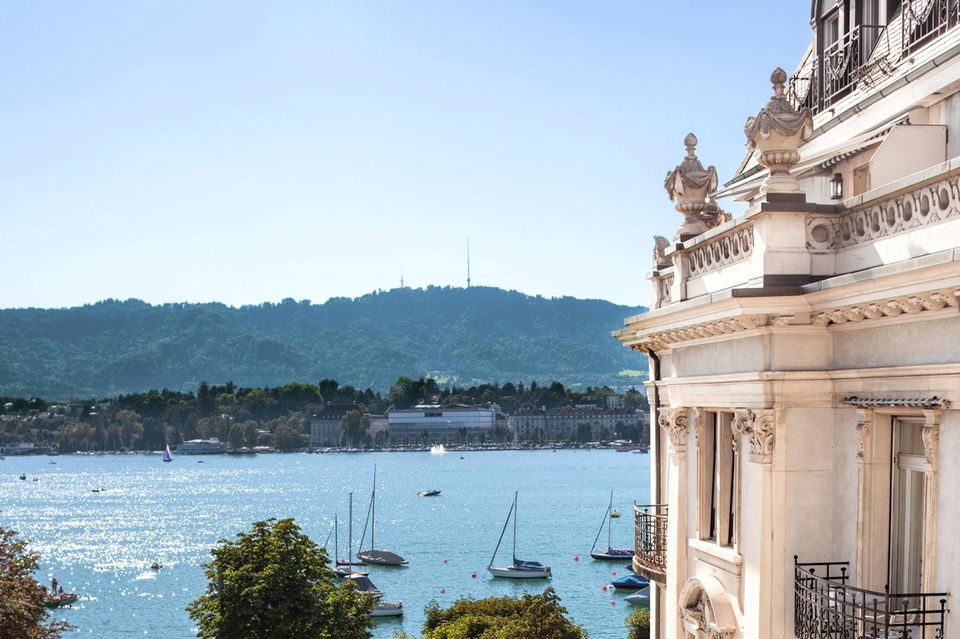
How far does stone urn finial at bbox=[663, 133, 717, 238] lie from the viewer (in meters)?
17.3

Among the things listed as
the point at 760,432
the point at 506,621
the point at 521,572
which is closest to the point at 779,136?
the point at 760,432

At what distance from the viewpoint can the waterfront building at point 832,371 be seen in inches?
431

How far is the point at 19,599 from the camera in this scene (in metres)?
27.2

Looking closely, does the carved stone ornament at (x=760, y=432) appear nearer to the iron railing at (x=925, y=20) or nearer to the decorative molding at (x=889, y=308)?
the decorative molding at (x=889, y=308)

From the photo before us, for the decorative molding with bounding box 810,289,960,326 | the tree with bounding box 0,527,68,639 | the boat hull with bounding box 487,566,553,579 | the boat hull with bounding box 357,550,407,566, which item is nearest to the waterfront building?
the decorative molding with bounding box 810,289,960,326

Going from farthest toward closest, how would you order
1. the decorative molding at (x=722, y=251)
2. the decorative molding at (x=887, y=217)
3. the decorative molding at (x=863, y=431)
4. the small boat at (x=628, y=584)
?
the small boat at (x=628, y=584) → the decorative molding at (x=722, y=251) → the decorative molding at (x=863, y=431) → the decorative molding at (x=887, y=217)

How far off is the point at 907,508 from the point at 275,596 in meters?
29.1

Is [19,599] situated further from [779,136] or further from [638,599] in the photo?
[638,599]

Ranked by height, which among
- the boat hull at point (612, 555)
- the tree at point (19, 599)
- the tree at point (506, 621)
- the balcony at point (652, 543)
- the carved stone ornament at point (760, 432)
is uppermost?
the carved stone ornament at point (760, 432)

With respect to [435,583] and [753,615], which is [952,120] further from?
[435,583]

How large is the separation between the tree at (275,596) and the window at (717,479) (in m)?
24.7

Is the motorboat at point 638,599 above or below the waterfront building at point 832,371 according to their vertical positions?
below

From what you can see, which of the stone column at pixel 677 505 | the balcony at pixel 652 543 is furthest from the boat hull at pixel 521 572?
the stone column at pixel 677 505

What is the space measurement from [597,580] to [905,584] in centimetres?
10095
